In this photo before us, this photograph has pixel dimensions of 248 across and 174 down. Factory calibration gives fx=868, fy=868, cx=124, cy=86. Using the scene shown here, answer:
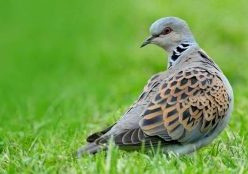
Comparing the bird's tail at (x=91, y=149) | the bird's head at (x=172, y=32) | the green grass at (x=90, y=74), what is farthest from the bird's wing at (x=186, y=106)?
the bird's head at (x=172, y=32)

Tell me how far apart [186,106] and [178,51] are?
0.95 m

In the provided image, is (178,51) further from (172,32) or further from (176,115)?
(176,115)

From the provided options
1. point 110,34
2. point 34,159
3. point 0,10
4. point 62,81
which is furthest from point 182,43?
point 0,10

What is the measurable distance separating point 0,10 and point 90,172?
16.0 meters

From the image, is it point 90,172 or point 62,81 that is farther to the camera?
point 62,81

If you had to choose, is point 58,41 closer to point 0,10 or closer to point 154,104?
point 0,10

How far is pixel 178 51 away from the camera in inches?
294

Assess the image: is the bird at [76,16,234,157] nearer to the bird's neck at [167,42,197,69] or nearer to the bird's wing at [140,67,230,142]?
the bird's wing at [140,67,230,142]

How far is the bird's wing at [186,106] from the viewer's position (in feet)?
21.4

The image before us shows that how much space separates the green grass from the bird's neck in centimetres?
80

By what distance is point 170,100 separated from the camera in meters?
6.63

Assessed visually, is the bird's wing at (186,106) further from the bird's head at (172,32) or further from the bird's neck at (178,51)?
the bird's head at (172,32)

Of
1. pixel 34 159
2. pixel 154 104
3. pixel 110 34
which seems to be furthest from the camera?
Result: pixel 110 34

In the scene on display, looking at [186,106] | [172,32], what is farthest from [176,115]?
[172,32]
